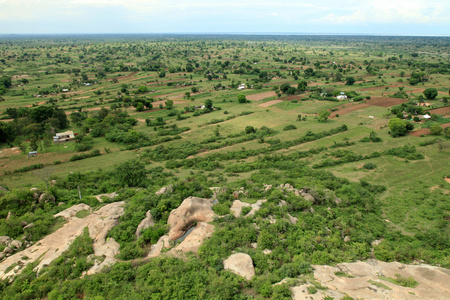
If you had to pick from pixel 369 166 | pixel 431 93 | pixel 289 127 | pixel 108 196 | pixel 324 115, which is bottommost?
pixel 108 196

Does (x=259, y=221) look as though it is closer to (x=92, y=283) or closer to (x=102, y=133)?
(x=92, y=283)

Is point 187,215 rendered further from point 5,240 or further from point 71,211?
point 5,240

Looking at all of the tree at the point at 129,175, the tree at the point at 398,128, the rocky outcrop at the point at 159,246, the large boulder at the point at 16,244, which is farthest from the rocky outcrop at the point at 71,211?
the tree at the point at 398,128

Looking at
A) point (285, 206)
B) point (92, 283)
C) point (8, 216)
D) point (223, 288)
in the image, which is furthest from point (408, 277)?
point (8, 216)

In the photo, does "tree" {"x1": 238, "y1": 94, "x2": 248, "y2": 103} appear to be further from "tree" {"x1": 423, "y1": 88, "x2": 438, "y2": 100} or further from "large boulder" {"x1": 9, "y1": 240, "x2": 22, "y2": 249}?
"large boulder" {"x1": 9, "y1": 240, "x2": 22, "y2": 249}

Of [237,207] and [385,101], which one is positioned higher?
[385,101]

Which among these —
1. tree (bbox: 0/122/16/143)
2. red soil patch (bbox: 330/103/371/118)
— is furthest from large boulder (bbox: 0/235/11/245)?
red soil patch (bbox: 330/103/371/118)

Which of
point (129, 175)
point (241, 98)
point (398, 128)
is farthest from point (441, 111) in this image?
point (129, 175)
